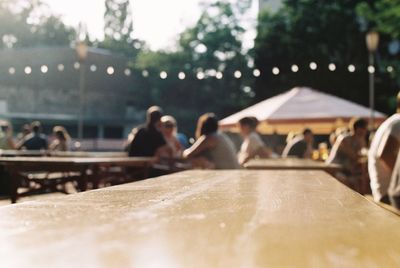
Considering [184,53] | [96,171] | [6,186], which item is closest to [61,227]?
[96,171]

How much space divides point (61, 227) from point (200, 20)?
97.4ft

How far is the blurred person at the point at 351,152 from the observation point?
225 inches

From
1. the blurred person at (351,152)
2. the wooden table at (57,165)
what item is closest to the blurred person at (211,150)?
the wooden table at (57,165)

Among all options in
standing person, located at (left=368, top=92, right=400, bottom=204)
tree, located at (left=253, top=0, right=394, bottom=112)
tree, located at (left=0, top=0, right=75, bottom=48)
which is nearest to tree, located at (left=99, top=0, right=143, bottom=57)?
tree, located at (left=0, top=0, right=75, bottom=48)

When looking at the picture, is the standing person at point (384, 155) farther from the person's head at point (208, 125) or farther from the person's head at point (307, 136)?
the person's head at point (307, 136)

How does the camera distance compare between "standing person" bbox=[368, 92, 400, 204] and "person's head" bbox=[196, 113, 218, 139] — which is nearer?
"standing person" bbox=[368, 92, 400, 204]

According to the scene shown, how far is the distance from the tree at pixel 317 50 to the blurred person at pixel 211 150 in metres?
17.8

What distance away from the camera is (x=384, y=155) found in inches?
129

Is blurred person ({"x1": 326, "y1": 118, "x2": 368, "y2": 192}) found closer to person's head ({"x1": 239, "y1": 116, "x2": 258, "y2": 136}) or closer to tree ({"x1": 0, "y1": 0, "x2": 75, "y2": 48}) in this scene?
person's head ({"x1": 239, "y1": 116, "x2": 258, "y2": 136})

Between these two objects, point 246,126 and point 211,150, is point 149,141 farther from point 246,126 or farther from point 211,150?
point 246,126

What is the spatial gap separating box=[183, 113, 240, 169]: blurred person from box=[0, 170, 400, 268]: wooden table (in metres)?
3.33

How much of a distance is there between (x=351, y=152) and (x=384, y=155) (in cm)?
257

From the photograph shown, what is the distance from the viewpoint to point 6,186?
5.92 metres

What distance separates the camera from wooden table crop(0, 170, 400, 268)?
707mm
